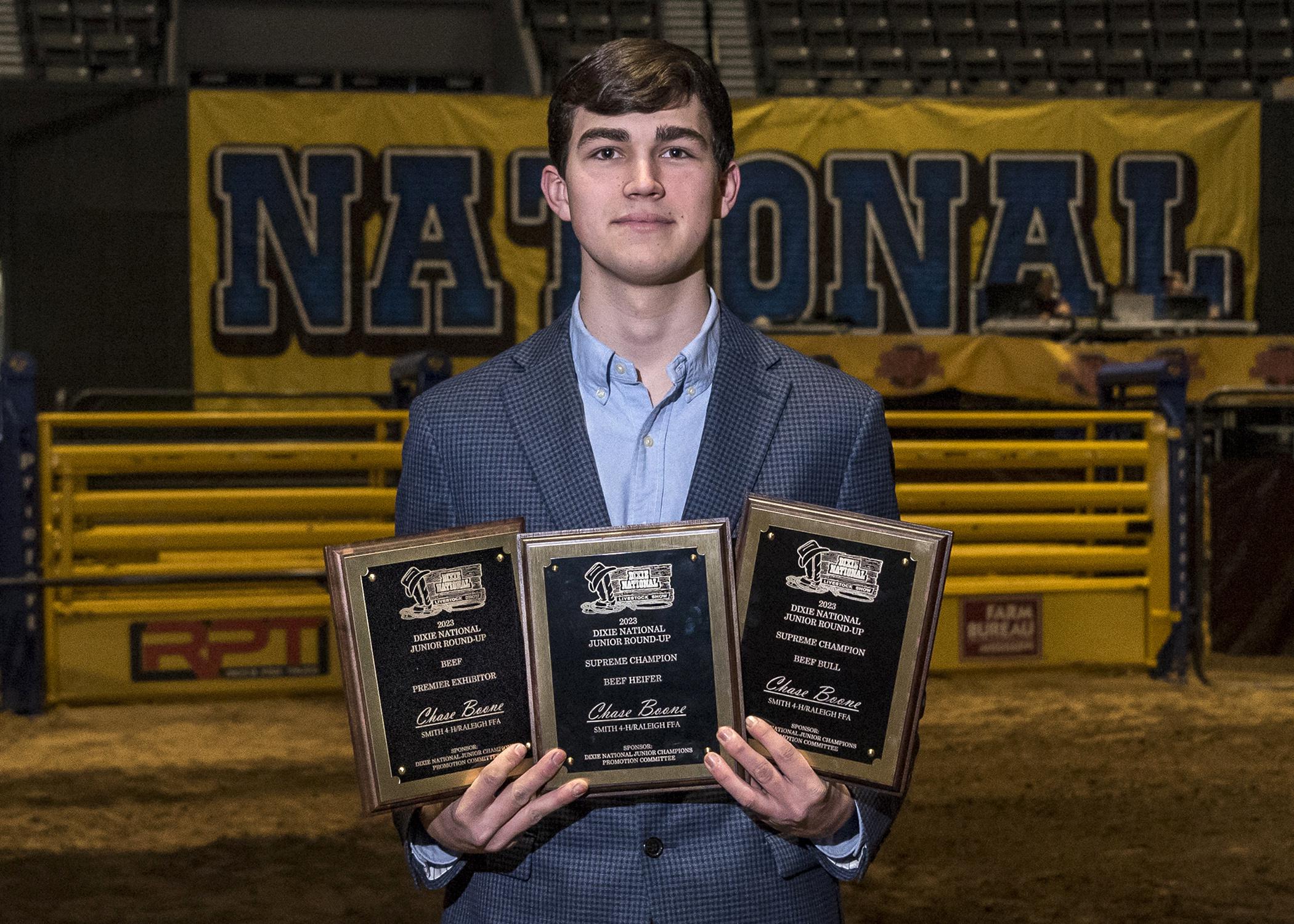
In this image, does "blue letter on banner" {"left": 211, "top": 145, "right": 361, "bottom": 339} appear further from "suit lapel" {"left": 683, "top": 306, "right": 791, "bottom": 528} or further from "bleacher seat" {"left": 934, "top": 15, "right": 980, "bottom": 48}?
"suit lapel" {"left": 683, "top": 306, "right": 791, "bottom": 528}

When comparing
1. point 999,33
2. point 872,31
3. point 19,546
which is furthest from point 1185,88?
point 19,546

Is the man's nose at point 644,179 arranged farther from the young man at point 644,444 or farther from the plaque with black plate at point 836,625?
the plaque with black plate at point 836,625

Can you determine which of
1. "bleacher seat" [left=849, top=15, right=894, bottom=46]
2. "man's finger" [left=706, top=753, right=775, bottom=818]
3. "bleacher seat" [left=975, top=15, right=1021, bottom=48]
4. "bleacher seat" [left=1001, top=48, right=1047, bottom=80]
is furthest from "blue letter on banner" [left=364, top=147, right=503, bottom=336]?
"man's finger" [left=706, top=753, right=775, bottom=818]

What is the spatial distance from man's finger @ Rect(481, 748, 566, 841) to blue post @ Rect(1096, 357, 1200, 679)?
6973 mm

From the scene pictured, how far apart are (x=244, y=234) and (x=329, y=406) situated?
1903mm

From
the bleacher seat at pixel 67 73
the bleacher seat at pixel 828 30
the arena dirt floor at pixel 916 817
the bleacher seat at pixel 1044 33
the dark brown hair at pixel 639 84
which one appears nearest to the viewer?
the dark brown hair at pixel 639 84

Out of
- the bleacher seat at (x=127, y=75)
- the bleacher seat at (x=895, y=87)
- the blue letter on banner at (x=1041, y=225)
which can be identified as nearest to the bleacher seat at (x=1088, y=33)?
the bleacher seat at (x=895, y=87)

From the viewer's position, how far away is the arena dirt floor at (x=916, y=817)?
4.22 meters

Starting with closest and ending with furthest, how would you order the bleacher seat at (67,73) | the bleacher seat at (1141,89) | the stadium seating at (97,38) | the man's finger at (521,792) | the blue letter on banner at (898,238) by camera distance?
the man's finger at (521,792) < the blue letter on banner at (898,238) < the bleacher seat at (67,73) < the stadium seating at (97,38) < the bleacher seat at (1141,89)

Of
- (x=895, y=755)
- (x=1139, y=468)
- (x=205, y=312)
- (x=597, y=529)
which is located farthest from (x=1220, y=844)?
(x=205, y=312)

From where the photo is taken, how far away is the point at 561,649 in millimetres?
1499

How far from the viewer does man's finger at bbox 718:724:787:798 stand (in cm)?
146

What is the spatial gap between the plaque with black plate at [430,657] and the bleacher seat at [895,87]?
15000mm

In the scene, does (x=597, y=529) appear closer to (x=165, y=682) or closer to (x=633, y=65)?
(x=633, y=65)
